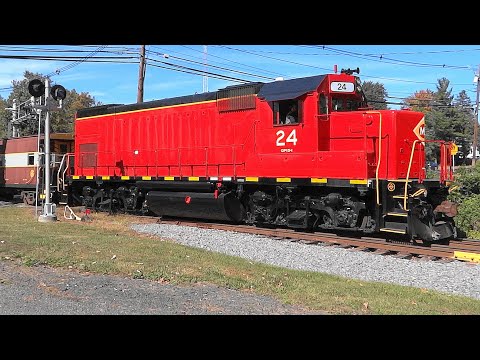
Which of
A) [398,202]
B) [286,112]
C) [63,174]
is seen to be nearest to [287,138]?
[286,112]

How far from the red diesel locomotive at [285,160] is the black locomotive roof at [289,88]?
34 millimetres

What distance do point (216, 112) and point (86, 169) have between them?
7728 millimetres

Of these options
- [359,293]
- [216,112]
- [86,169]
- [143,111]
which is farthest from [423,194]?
[86,169]

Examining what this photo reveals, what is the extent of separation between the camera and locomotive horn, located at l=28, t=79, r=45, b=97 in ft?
52.7

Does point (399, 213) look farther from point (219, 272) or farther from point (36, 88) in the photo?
point (36, 88)

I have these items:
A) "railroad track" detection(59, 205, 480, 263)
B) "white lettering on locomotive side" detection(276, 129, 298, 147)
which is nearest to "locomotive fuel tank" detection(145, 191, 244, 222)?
"railroad track" detection(59, 205, 480, 263)

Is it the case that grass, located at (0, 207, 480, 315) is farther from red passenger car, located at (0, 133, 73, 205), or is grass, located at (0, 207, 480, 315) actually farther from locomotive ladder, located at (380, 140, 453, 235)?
red passenger car, located at (0, 133, 73, 205)

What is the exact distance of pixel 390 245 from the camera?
11.4 metres

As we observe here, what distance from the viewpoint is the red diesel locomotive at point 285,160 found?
11.8m

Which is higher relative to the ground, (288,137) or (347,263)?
(288,137)

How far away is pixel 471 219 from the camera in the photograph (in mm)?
16562

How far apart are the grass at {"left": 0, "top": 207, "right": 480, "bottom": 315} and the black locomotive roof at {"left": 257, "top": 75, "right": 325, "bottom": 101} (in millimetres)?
5209

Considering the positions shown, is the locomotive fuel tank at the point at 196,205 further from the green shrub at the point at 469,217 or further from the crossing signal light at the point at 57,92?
the green shrub at the point at 469,217

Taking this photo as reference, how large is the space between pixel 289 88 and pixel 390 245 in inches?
195
